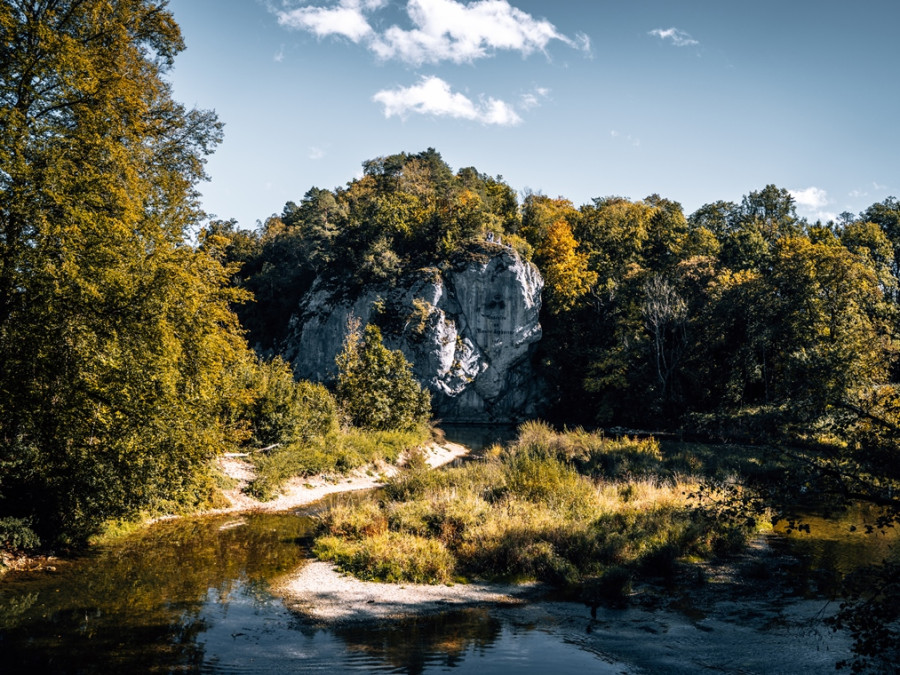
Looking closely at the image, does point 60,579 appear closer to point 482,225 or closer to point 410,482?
point 410,482

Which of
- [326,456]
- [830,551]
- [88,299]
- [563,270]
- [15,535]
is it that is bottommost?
[830,551]

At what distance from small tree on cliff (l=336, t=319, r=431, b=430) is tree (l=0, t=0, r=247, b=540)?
19037 millimetres

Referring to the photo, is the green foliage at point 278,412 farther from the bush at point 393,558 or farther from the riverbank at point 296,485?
the bush at point 393,558

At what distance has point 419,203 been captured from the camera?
68250 millimetres

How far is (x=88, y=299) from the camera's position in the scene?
39.0 ft

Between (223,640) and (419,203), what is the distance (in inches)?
2475

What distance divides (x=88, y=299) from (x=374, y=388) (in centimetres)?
2323

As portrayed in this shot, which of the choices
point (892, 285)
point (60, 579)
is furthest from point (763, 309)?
point (60, 579)

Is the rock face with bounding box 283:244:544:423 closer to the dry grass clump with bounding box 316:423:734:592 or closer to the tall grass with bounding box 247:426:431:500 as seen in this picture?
the tall grass with bounding box 247:426:431:500

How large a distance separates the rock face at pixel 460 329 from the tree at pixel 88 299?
145 ft

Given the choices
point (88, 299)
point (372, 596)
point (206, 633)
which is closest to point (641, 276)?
point (372, 596)

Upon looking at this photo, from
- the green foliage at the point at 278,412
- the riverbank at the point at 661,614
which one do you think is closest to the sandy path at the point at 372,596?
the riverbank at the point at 661,614

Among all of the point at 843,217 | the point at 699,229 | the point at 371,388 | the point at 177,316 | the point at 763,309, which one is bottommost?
the point at 371,388

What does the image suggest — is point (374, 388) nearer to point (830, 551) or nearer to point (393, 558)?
point (393, 558)
